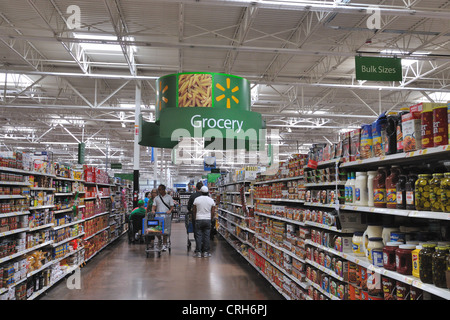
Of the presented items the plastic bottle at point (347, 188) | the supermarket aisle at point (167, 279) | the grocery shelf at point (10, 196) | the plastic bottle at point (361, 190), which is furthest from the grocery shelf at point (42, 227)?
the plastic bottle at point (361, 190)

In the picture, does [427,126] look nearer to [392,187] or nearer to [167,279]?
[392,187]

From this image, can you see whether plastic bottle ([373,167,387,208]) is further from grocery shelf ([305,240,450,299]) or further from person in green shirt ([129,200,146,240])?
person in green shirt ([129,200,146,240])

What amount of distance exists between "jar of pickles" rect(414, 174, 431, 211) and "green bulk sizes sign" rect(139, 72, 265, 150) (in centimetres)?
260

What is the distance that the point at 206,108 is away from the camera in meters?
4.65

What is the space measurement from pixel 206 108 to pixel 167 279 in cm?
383

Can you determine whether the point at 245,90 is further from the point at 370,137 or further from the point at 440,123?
the point at 440,123

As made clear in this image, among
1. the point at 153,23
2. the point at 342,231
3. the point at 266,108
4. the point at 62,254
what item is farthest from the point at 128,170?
the point at 342,231

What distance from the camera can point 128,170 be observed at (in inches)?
1919

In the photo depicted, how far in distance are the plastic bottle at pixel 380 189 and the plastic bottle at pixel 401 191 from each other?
10.5 inches

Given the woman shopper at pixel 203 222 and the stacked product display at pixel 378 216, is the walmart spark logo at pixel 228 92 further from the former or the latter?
the woman shopper at pixel 203 222

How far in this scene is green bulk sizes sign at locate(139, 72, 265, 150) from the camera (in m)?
4.55

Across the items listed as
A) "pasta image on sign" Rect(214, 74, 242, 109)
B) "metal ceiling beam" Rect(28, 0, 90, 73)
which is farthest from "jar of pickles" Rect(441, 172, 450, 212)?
"metal ceiling beam" Rect(28, 0, 90, 73)

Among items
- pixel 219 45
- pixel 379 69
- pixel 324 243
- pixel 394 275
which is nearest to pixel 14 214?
pixel 324 243
